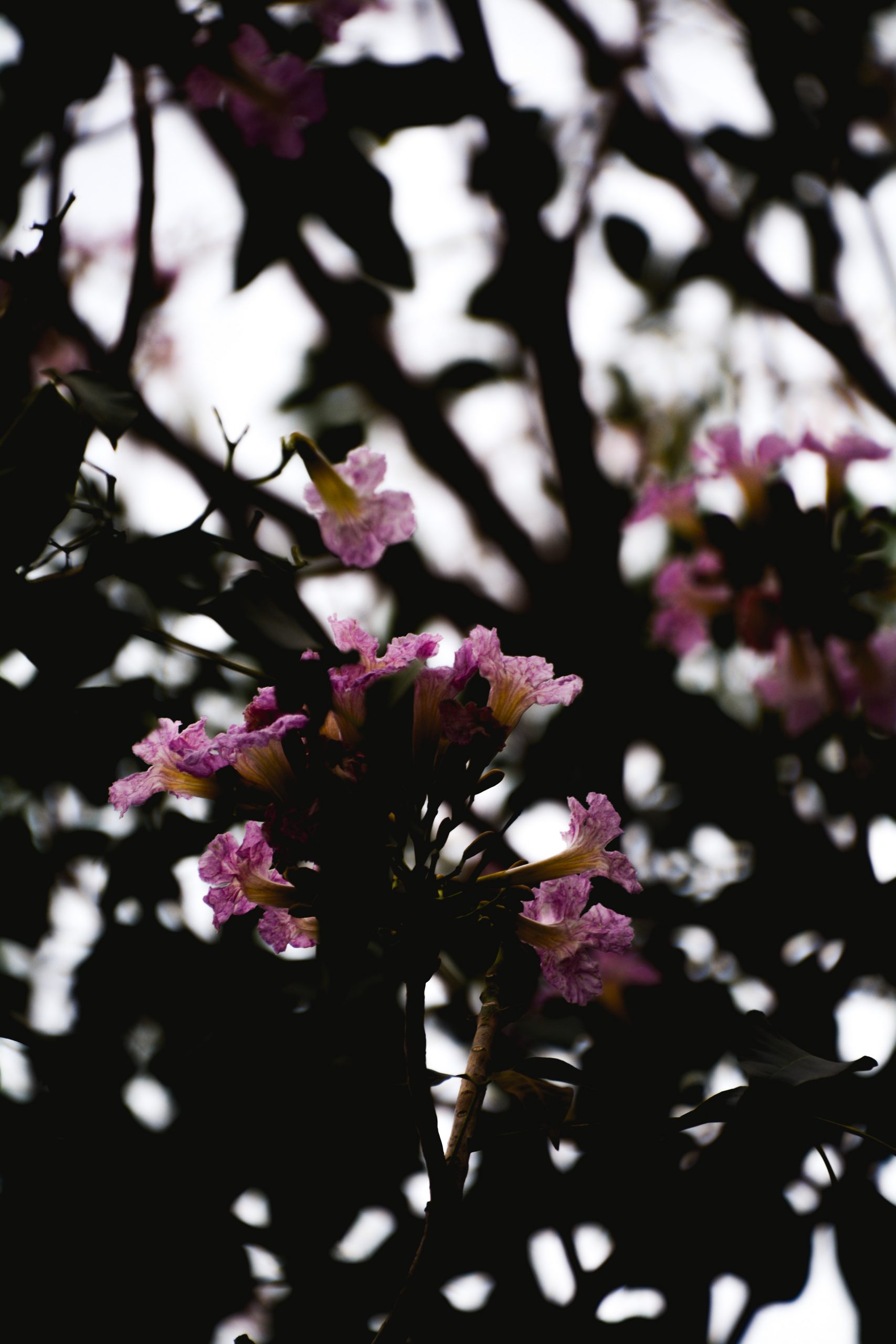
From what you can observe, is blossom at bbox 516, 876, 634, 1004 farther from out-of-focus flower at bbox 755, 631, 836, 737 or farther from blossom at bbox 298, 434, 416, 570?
out-of-focus flower at bbox 755, 631, 836, 737

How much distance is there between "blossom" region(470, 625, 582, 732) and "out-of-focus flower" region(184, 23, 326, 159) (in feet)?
1.99

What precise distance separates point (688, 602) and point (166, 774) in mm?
928

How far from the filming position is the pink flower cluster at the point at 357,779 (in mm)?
747

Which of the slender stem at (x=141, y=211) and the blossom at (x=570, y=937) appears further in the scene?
the slender stem at (x=141, y=211)

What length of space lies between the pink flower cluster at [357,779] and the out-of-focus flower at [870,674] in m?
0.74

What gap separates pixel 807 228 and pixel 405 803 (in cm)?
172

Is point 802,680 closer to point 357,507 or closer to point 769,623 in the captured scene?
point 769,623

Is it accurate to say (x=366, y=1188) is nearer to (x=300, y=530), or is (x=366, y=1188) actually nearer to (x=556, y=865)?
(x=556, y=865)

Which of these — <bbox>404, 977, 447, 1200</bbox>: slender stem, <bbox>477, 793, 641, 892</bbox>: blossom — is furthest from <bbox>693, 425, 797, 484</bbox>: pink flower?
<bbox>404, 977, 447, 1200</bbox>: slender stem

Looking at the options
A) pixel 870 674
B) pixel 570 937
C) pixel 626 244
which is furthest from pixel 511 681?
pixel 626 244

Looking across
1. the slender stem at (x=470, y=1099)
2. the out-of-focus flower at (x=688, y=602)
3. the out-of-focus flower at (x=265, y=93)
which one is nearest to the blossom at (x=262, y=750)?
the slender stem at (x=470, y=1099)

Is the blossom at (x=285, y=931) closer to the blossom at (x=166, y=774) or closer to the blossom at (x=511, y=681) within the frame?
the blossom at (x=166, y=774)

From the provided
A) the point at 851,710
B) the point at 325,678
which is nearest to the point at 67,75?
the point at 325,678

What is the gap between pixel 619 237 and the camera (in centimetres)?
168
